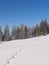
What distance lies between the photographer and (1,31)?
8906 cm

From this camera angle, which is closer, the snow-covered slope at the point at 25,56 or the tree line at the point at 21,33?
the snow-covered slope at the point at 25,56

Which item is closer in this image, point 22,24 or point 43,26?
point 43,26

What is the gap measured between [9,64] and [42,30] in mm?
62980

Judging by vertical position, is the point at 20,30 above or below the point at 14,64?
above

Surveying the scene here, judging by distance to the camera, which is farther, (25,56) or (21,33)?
(21,33)

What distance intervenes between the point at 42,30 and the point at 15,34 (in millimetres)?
23615

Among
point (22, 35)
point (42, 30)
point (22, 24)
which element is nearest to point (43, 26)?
point (42, 30)

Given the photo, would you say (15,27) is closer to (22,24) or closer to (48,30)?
(22,24)

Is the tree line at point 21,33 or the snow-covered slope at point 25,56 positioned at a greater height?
the tree line at point 21,33

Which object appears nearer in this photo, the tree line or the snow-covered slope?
the snow-covered slope

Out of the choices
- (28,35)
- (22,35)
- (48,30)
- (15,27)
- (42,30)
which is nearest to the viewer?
(42,30)

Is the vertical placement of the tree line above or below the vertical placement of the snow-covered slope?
above

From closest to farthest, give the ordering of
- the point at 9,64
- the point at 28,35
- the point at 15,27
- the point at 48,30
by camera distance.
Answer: the point at 9,64
the point at 48,30
the point at 28,35
the point at 15,27

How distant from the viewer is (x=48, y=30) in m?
76.8
